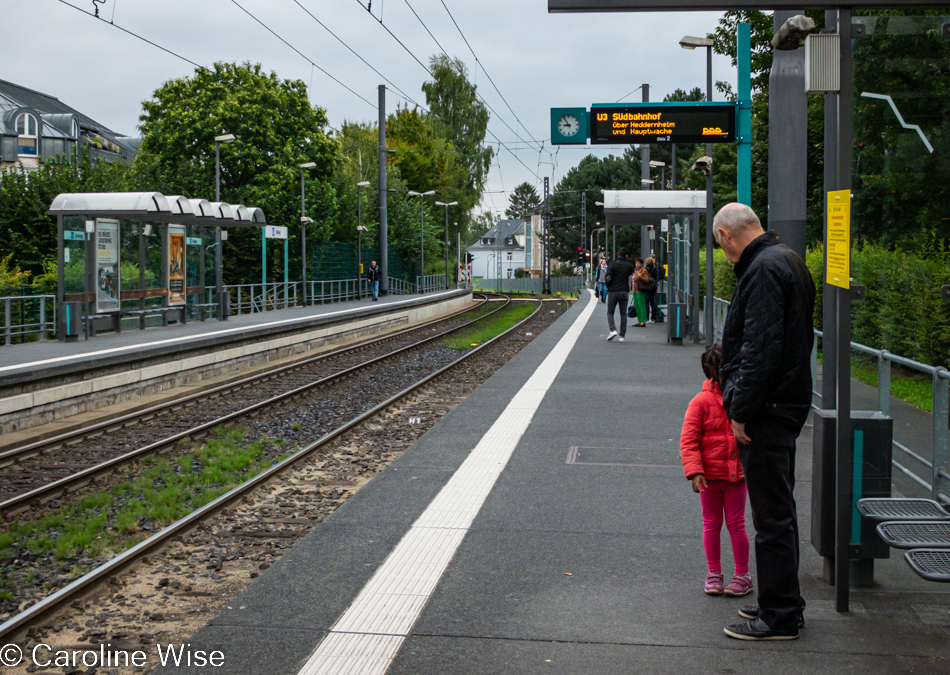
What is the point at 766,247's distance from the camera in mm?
4371

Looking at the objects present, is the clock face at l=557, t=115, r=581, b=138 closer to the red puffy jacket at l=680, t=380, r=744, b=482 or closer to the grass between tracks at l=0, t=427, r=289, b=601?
the grass between tracks at l=0, t=427, r=289, b=601

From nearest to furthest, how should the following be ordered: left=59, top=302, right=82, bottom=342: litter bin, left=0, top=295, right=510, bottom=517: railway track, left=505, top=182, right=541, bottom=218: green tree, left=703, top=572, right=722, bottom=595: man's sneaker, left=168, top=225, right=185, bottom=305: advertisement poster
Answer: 1. left=703, top=572, right=722, bottom=595: man's sneaker
2. left=0, top=295, right=510, bottom=517: railway track
3. left=59, top=302, right=82, bottom=342: litter bin
4. left=168, top=225, right=185, bottom=305: advertisement poster
5. left=505, top=182, right=541, bottom=218: green tree

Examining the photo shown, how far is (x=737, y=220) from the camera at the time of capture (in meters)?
4.48

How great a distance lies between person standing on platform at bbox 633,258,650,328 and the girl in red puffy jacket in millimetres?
18744

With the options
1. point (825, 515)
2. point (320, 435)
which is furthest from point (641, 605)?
point (320, 435)

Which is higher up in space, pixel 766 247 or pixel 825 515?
pixel 766 247

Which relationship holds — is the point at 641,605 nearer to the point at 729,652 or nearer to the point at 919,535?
the point at 729,652

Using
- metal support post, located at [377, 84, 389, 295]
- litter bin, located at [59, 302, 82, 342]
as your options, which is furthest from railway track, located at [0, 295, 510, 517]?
metal support post, located at [377, 84, 389, 295]

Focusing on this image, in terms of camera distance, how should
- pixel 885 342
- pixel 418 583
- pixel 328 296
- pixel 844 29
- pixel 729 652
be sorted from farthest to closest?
pixel 328 296 → pixel 885 342 → pixel 418 583 → pixel 844 29 → pixel 729 652

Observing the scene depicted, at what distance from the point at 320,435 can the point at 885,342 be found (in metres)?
5.73

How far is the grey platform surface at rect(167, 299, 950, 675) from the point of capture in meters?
4.12

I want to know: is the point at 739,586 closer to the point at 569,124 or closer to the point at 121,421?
the point at 121,421

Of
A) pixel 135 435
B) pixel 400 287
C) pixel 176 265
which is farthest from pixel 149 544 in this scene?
pixel 400 287

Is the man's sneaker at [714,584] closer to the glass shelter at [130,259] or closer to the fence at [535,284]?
the glass shelter at [130,259]
